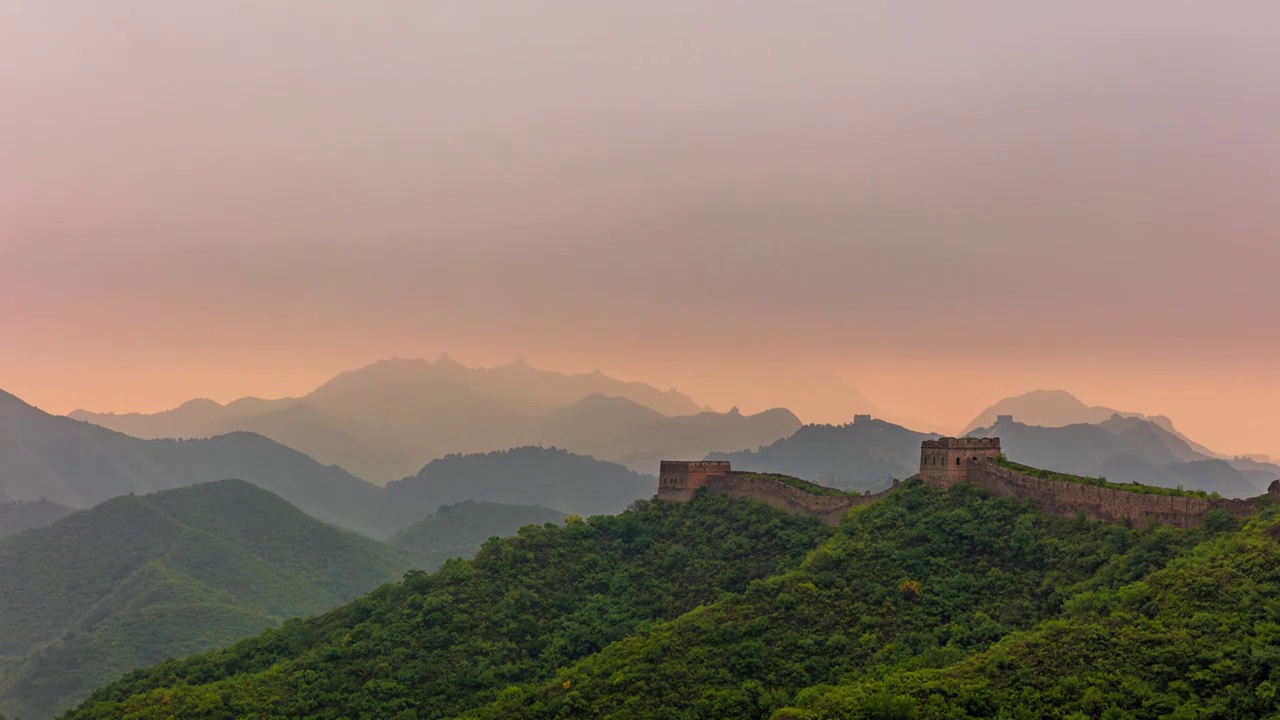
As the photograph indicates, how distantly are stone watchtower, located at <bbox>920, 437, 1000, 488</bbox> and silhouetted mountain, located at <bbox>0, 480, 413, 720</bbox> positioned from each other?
9160 centimetres

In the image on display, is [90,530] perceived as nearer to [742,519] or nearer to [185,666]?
[185,666]

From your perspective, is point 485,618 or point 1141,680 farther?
point 485,618

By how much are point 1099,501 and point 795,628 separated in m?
15.3

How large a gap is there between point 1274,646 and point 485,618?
126 ft

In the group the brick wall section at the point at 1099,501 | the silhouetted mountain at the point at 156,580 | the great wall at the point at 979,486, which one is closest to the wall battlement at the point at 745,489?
the great wall at the point at 979,486

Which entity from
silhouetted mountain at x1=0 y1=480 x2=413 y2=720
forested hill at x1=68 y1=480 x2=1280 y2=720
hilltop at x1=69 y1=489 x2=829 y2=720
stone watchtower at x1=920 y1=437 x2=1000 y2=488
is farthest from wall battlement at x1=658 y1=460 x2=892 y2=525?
silhouetted mountain at x1=0 y1=480 x2=413 y2=720

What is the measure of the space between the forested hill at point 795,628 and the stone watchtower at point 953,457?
3.33ft

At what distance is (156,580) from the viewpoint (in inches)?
5620

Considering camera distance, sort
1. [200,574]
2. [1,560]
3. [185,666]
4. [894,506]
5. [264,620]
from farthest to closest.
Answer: [1,560], [200,574], [264,620], [185,666], [894,506]

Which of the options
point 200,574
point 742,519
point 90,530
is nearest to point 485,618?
point 742,519

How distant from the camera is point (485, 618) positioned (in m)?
62.4

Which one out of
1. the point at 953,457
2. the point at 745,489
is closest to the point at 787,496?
the point at 745,489

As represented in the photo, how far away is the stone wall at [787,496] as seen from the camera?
6569 cm

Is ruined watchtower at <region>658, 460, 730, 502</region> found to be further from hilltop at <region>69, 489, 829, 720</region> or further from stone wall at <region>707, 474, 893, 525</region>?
hilltop at <region>69, 489, 829, 720</region>
